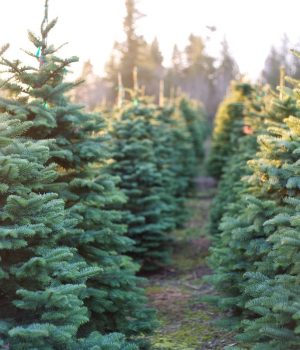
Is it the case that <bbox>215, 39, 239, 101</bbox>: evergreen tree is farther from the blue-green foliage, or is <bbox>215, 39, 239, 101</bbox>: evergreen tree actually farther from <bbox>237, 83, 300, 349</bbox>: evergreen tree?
<bbox>237, 83, 300, 349</bbox>: evergreen tree

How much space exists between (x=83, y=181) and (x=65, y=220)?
49.1 inches

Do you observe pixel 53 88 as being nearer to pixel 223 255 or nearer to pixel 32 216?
pixel 32 216

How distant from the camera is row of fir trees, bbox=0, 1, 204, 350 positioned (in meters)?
3.80

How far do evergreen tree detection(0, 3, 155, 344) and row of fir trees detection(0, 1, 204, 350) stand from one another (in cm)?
1

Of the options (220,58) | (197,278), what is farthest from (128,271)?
(220,58)

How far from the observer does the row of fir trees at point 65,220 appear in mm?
3805

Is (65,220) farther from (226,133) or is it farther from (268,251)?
(226,133)

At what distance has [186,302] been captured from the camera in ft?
27.0

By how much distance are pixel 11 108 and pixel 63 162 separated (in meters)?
1.02

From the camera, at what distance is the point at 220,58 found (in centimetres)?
5759

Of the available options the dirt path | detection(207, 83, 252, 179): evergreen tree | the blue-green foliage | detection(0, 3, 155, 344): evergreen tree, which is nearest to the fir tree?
detection(0, 3, 155, 344): evergreen tree

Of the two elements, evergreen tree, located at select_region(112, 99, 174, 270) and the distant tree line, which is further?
the distant tree line

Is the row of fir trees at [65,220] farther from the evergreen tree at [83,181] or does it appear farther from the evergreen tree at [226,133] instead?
the evergreen tree at [226,133]

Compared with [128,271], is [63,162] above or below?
above
